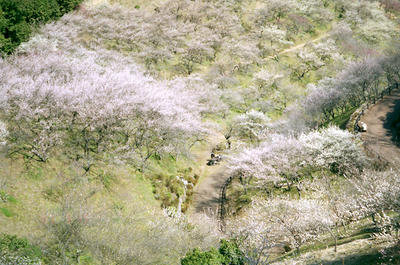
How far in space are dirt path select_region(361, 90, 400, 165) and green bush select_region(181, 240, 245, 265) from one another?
15.2 metres

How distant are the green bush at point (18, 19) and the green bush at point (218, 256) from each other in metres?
33.1

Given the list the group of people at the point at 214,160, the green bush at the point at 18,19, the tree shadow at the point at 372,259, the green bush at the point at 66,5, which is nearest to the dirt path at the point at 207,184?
the group of people at the point at 214,160

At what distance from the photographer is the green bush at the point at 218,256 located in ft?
43.3

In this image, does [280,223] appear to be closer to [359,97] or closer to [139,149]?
[139,149]

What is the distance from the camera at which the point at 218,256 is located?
1422 cm

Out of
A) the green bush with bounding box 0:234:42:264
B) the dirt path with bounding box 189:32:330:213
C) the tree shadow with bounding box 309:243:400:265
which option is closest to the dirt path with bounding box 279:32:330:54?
the dirt path with bounding box 189:32:330:213

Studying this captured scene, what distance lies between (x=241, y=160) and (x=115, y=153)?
1229 centimetres

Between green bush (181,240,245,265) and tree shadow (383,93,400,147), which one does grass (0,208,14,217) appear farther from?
tree shadow (383,93,400,147)

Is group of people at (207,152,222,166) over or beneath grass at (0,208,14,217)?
Result: beneath

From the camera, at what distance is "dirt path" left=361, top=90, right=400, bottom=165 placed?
2585 cm

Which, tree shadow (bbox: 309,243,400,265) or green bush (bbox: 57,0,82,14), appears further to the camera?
green bush (bbox: 57,0,82,14)

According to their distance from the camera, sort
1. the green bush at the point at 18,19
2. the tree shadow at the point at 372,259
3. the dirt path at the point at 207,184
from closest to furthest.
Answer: the tree shadow at the point at 372,259 < the dirt path at the point at 207,184 < the green bush at the point at 18,19

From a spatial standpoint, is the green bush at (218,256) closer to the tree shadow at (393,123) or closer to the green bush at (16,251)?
the green bush at (16,251)

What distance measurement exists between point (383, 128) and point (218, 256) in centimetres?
2603
